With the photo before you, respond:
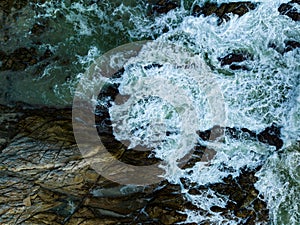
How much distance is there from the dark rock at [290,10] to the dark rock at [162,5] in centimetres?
244

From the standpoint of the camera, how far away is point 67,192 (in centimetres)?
645

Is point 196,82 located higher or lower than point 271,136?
higher

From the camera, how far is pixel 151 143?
24.3 feet

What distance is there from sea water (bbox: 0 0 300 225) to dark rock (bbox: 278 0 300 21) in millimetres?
140

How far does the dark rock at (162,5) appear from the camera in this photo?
7.75 meters

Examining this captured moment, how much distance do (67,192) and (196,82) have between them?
12.4ft

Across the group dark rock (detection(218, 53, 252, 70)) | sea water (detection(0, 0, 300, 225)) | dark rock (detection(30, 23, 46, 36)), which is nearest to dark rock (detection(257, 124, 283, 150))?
sea water (detection(0, 0, 300, 225))

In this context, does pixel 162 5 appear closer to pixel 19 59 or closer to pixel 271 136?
pixel 19 59

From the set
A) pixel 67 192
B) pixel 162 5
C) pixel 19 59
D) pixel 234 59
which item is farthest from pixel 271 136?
pixel 19 59

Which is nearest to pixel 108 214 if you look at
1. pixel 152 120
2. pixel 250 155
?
pixel 152 120

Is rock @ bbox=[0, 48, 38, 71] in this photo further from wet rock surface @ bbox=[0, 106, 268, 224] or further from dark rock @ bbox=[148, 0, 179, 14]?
dark rock @ bbox=[148, 0, 179, 14]

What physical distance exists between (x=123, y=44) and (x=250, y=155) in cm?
404

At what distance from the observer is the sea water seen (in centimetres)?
742

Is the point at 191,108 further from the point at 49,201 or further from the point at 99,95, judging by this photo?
the point at 49,201
